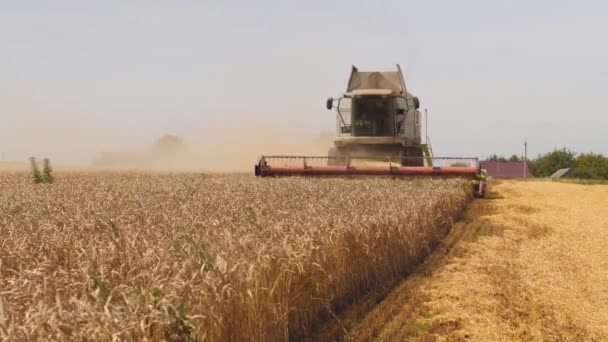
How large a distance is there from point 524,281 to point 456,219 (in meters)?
6.11

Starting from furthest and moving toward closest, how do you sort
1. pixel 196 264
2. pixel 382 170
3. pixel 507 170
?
1. pixel 507 170
2. pixel 382 170
3. pixel 196 264

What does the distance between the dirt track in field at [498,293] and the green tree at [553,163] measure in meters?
77.3

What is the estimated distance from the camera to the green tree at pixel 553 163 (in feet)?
279

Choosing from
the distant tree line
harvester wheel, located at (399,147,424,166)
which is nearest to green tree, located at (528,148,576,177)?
the distant tree line

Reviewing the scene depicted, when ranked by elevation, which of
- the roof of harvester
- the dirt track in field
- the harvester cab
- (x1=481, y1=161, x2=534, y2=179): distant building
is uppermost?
the roof of harvester

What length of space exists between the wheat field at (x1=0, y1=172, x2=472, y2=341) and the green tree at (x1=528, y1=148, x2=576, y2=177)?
82441mm

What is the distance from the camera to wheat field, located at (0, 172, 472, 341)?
335 cm

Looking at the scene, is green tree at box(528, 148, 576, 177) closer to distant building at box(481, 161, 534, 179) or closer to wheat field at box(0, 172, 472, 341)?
distant building at box(481, 161, 534, 179)

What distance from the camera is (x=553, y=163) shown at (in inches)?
3415

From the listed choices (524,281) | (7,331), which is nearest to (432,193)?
(524,281)

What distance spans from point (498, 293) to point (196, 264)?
438 centimetres

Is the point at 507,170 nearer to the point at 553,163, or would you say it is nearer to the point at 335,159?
the point at 553,163

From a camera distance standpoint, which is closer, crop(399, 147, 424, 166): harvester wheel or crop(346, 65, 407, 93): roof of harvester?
crop(399, 147, 424, 166): harvester wheel

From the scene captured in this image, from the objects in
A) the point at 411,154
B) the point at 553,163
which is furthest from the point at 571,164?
the point at 411,154
